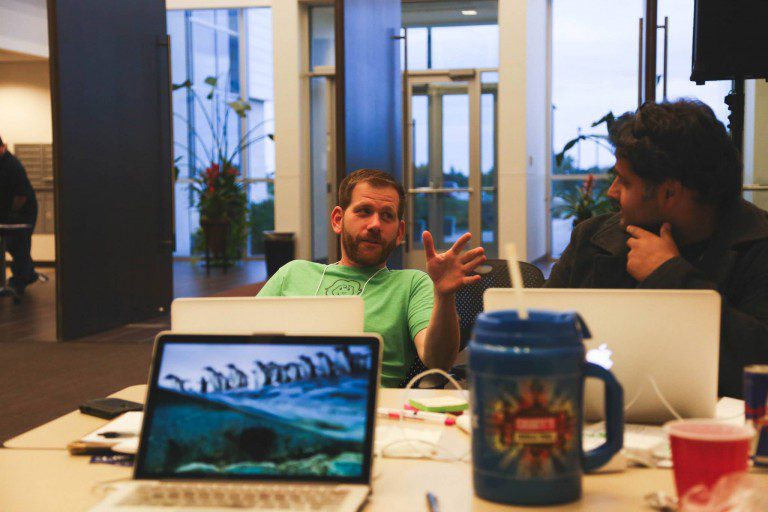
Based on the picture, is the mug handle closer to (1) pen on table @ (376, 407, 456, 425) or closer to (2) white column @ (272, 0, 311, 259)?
(1) pen on table @ (376, 407, 456, 425)

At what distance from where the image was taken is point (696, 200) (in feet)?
6.25

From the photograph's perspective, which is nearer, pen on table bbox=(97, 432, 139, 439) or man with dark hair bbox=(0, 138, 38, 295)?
pen on table bbox=(97, 432, 139, 439)

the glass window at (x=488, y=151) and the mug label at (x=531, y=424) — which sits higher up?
the glass window at (x=488, y=151)

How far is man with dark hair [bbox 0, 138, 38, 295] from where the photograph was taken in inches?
296

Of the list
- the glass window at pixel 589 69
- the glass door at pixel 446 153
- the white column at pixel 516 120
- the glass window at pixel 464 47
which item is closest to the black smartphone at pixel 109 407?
the glass door at pixel 446 153

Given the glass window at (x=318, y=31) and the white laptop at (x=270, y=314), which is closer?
the white laptop at (x=270, y=314)

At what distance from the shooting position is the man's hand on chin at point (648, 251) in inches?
71.1

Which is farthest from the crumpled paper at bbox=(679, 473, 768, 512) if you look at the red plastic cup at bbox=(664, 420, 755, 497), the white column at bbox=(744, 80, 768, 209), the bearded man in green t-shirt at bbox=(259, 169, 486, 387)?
the white column at bbox=(744, 80, 768, 209)

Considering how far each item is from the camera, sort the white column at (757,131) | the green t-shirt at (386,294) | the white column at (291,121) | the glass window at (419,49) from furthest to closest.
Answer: the glass window at (419,49) → the white column at (291,121) → the white column at (757,131) → the green t-shirt at (386,294)

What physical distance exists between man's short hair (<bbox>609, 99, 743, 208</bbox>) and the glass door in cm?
782

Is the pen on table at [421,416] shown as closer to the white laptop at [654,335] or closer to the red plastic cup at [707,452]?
the white laptop at [654,335]

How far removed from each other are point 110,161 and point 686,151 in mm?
5015

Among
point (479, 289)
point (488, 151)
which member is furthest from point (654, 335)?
point (488, 151)

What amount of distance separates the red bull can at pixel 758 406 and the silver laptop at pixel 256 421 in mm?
533
